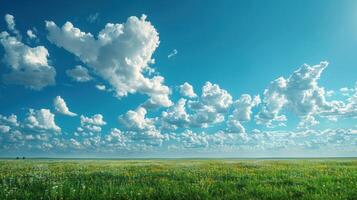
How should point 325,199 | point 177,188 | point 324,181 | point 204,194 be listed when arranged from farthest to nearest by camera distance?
point 324,181
point 177,188
point 204,194
point 325,199

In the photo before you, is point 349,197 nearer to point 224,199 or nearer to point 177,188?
point 224,199

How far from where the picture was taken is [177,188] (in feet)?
41.1

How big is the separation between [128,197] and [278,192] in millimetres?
5687

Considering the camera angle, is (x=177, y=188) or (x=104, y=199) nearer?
(x=104, y=199)

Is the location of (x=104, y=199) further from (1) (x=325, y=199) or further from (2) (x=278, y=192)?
(1) (x=325, y=199)

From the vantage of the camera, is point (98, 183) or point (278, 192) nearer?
point (278, 192)

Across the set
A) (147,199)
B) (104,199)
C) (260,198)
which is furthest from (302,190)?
(104,199)

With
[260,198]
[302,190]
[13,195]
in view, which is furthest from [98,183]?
[302,190]

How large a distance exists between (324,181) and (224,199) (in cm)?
632

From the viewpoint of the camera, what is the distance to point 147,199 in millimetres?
11078

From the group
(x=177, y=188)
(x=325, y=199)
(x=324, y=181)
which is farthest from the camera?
(x=324, y=181)

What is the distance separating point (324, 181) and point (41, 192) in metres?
12.6

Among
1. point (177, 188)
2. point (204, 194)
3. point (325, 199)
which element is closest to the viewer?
point (325, 199)

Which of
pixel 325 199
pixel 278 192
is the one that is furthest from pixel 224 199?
pixel 325 199
